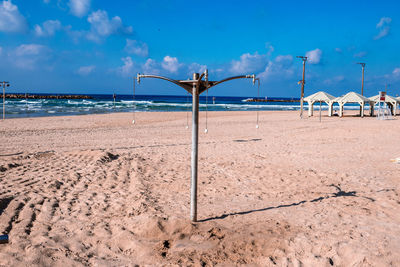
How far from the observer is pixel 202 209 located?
5008 mm

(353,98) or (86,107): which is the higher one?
(353,98)

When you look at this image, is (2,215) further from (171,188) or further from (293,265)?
(293,265)

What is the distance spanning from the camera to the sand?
141 inches

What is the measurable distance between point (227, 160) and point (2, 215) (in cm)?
583

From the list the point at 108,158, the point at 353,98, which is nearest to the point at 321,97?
the point at 353,98

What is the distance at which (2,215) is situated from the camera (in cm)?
459

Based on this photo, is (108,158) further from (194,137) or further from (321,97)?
(321,97)

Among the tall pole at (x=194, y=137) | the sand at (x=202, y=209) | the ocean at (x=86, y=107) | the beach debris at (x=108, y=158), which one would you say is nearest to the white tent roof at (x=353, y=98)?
the ocean at (x=86, y=107)

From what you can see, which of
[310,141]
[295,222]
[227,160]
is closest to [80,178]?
[227,160]

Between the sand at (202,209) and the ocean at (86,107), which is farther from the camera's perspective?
the ocean at (86,107)

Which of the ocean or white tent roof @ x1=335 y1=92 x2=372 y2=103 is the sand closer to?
the ocean

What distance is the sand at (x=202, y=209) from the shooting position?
11.8ft

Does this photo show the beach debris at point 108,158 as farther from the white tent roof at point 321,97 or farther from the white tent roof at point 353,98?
the white tent roof at point 353,98

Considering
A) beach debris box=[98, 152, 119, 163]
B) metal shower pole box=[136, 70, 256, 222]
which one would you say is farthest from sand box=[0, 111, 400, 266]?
metal shower pole box=[136, 70, 256, 222]
